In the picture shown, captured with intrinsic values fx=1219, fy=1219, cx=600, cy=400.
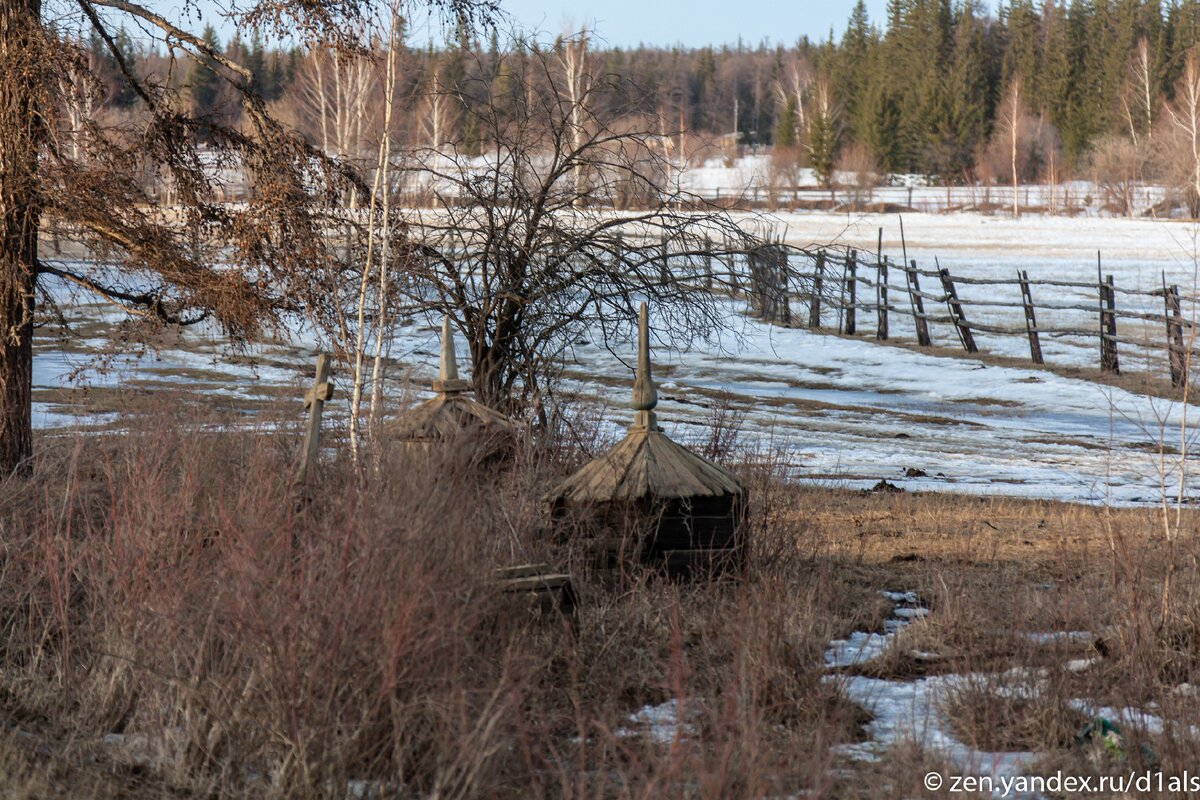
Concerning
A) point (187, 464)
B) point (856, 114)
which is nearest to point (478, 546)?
point (187, 464)

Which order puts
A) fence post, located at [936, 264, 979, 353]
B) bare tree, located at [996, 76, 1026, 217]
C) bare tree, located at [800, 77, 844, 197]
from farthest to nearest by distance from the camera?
bare tree, located at [800, 77, 844, 197]
bare tree, located at [996, 76, 1026, 217]
fence post, located at [936, 264, 979, 353]

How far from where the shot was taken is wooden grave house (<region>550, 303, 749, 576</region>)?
6.06 meters

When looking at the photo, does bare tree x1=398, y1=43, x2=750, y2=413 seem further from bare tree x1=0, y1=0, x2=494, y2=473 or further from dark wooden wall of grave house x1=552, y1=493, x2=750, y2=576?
dark wooden wall of grave house x1=552, y1=493, x2=750, y2=576

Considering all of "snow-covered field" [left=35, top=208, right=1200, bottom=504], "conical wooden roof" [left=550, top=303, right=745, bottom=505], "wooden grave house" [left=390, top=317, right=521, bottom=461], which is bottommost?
"snow-covered field" [left=35, top=208, right=1200, bottom=504]

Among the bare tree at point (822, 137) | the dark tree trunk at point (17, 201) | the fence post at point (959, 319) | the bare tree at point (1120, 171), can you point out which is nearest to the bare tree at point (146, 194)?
the dark tree trunk at point (17, 201)

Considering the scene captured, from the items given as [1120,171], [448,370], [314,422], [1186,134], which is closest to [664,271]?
[448,370]

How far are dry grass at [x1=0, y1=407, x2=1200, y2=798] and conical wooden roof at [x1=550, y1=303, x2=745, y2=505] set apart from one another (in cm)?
28

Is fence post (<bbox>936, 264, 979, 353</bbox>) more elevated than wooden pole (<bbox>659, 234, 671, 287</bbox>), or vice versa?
wooden pole (<bbox>659, 234, 671, 287</bbox>)

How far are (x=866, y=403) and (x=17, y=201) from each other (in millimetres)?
12617

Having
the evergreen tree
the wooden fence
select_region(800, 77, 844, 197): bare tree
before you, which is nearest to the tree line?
select_region(800, 77, 844, 197): bare tree

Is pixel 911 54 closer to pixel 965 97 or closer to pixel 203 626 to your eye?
pixel 965 97

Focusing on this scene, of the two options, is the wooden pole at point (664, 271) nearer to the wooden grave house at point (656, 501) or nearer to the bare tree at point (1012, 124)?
the wooden grave house at point (656, 501)

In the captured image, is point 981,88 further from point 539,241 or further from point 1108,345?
point 539,241

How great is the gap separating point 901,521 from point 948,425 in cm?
701
